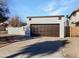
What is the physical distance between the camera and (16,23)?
65062 millimetres

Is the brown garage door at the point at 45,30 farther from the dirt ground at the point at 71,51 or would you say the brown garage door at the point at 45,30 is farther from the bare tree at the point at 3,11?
the dirt ground at the point at 71,51

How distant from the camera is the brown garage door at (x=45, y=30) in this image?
3559cm

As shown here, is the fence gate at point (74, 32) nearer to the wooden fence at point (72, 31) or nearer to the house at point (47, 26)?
the wooden fence at point (72, 31)

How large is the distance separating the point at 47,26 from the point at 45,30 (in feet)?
2.57

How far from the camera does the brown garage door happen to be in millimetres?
35594

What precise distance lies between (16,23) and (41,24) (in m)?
29.8

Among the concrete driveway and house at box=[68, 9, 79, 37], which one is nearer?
the concrete driveway

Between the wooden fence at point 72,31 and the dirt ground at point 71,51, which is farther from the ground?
the wooden fence at point 72,31

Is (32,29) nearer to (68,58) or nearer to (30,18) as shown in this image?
(30,18)

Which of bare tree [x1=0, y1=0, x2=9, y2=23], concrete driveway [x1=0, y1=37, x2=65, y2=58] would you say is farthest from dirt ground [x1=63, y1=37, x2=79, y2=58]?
bare tree [x1=0, y1=0, x2=9, y2=23]

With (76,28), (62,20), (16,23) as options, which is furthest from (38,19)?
(16,23)

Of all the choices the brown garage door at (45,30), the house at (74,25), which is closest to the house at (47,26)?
the brown garage door at (45,30)

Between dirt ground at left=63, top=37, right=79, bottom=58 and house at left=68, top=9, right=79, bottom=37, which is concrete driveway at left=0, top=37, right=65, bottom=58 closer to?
dirt ground at left=63, top=37, right=79, bottom=58

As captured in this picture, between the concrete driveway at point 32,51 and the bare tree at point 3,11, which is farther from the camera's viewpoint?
the bare tree at point 3,11
